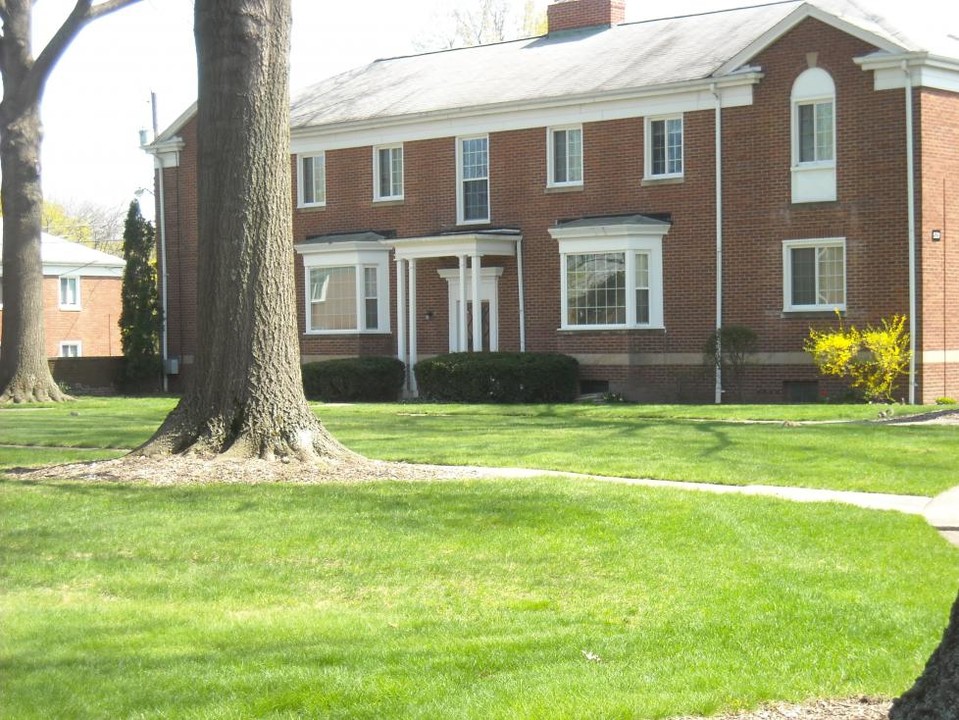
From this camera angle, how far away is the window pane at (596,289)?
29.9m

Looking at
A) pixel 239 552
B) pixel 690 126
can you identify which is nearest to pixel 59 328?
pixel 690 126

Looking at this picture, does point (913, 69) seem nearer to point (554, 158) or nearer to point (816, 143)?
point (816, 143)

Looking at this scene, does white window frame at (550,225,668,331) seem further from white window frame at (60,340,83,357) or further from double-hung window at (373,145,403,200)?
white window frame at (60,340,83,357)

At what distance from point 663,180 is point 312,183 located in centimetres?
1040

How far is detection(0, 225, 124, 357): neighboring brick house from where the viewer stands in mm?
53594

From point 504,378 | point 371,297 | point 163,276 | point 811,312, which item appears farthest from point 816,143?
point 163,276

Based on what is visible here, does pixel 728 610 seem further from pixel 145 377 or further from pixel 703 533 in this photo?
pixel 145 377

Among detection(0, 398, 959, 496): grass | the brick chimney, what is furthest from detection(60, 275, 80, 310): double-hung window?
detection(0, 398, 959, 496): grass

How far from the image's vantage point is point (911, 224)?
1032 inches

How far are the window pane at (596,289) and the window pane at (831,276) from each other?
4276 mm

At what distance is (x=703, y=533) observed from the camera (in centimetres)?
1048

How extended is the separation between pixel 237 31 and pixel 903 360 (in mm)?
16299

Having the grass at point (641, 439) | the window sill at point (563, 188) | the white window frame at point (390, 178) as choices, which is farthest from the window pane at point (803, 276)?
the white window frame at point (390, 178)

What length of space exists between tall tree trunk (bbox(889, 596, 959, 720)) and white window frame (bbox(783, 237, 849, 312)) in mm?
23096
